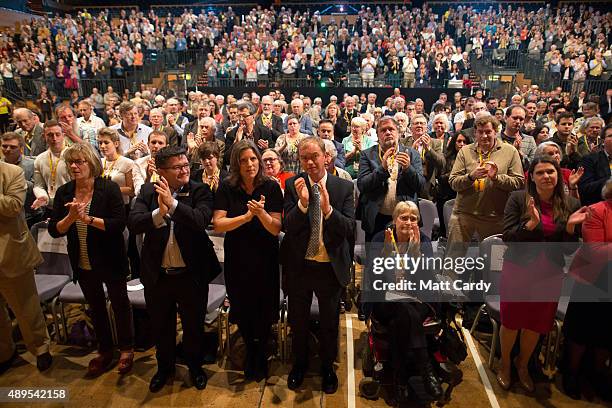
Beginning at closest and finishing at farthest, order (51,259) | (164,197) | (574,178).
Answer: (164,197), (574,178), (51,259)

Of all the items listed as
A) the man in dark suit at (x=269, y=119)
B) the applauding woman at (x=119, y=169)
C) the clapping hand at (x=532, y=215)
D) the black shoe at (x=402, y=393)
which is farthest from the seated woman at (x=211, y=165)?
the clapping hand at (x=532, y=215)

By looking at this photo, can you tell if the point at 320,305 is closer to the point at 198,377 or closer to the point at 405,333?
the point at 405,333

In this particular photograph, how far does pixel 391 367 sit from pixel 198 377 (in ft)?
4.57

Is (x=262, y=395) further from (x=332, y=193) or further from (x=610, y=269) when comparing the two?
(x=610, y=269)

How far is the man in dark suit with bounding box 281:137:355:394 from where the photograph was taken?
9.14 feet

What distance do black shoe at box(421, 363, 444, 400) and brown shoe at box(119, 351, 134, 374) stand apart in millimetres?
2162

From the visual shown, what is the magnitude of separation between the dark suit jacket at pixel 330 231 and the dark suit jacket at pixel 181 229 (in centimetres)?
55

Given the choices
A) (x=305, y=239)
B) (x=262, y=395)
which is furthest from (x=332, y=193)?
(x=262, y=395)

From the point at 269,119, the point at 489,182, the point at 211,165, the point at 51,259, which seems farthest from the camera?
the point at 269,119

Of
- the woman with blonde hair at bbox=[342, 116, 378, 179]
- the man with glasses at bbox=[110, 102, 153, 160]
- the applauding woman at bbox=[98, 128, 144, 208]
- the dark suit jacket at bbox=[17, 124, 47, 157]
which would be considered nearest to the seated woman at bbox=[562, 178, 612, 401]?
the woman with blonde hair at bbox=[342, 116, 378, 179]

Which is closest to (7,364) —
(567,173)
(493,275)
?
(493,275)

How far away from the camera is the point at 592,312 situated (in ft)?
9.46

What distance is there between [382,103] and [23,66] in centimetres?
1148

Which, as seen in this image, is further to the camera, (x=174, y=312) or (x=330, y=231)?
(x=174, y=312)
